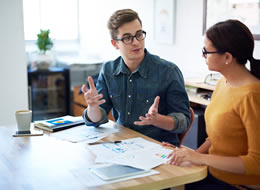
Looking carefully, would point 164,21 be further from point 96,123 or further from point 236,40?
point 236,40

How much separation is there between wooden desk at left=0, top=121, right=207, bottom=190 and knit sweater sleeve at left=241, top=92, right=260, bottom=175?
17 centimetres

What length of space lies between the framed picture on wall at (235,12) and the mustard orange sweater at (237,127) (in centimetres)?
140

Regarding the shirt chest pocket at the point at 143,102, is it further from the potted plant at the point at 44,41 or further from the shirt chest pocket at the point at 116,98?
the potted plant at the point at 44,41

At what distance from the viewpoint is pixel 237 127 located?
1565 mm

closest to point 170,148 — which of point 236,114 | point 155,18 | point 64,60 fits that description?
point 236,114

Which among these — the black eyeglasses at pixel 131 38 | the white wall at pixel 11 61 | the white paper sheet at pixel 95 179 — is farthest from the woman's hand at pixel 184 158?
the white wall at pixel 11 61

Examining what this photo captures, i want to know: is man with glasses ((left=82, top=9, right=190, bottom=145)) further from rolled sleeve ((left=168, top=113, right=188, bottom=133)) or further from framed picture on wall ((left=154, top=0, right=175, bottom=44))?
framed picture on wall ((left=154, top=0, right=175, bottom=44))

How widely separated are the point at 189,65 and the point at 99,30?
1997mm

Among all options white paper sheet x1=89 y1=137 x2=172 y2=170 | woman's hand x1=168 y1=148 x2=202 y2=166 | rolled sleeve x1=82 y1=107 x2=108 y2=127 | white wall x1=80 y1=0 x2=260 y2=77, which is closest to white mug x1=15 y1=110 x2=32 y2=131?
rolled sleeve x1=82 y1=107 x2=108 y2=127

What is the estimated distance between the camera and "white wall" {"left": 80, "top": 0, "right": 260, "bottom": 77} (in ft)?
11.6

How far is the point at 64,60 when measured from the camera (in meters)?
5.22

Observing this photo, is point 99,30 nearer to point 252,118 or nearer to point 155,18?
point 155,18

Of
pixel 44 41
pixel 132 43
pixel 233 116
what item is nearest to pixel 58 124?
pixel 132 43

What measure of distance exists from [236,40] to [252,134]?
387mm
